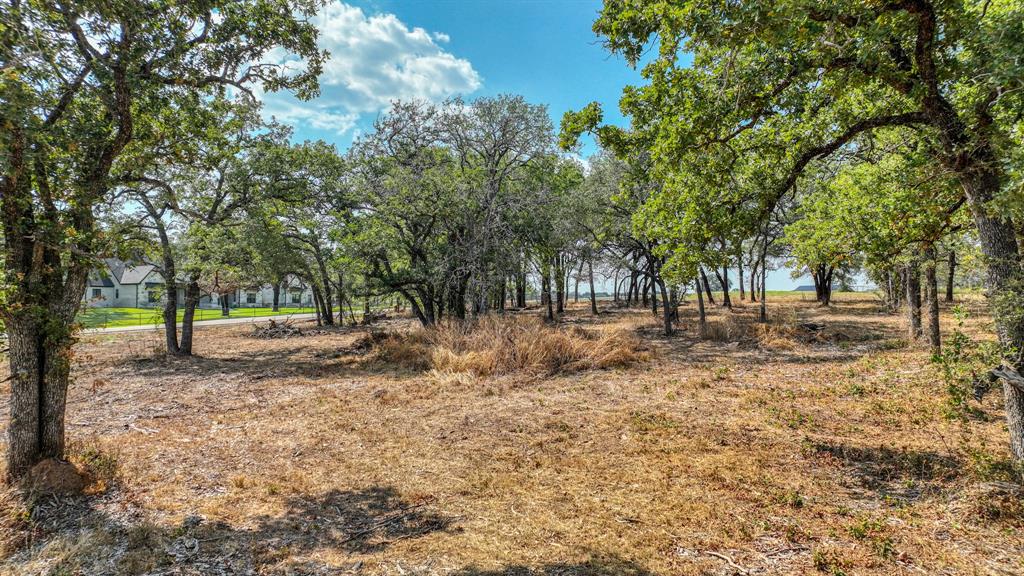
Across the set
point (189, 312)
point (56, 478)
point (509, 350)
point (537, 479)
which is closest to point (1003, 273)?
point (537, 479)

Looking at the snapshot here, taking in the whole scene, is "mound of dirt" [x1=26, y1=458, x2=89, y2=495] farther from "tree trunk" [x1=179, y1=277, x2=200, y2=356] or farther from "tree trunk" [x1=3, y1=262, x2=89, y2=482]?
"tree trunk" [x1=179, y1=277, x2=200, y2=356]

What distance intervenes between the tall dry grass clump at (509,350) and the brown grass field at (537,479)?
2.16ft

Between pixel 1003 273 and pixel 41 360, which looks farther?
pixel 41 360

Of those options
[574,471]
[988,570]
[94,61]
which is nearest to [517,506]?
[574,471]

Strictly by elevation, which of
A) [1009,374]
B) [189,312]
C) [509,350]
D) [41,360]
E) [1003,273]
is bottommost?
[509,350]

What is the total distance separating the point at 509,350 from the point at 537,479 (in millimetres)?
6357

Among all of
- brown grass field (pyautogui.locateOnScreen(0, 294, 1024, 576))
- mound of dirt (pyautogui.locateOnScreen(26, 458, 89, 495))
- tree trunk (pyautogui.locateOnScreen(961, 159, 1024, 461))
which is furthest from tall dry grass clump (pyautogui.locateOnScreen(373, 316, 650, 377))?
tree trunk (pyautogui.locateOnScreen(961, 159, 1024, 461))

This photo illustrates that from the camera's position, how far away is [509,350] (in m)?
11.3

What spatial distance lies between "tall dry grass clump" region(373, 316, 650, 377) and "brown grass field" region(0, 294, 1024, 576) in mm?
659

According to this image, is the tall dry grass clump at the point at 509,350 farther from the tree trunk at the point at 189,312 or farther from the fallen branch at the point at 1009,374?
the fallen branch at the point at 1009,374

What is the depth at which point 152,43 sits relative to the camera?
4.93 metres

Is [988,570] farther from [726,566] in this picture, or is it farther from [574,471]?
[574,471]

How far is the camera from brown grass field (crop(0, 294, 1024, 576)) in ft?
11.6

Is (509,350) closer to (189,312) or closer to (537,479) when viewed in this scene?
(537,479)
